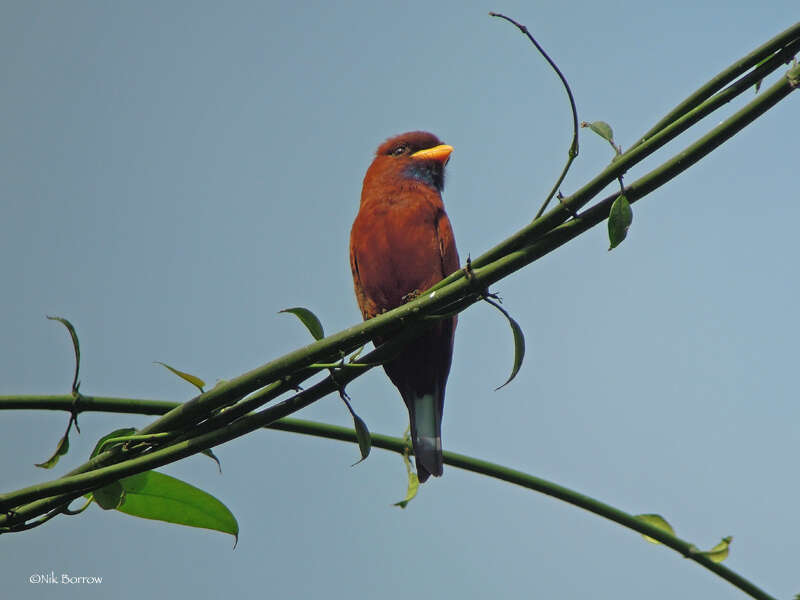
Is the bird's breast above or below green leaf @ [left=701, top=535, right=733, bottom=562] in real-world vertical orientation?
above

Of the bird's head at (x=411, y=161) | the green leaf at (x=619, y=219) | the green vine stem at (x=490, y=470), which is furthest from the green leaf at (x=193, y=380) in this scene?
the bird's head at (x=411, y=161)

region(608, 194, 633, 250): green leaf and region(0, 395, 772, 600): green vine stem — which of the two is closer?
region(608, 194, 633, 250): green leaf

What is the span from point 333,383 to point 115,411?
1.54ft

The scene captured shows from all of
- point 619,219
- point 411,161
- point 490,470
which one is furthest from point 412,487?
point 411,161

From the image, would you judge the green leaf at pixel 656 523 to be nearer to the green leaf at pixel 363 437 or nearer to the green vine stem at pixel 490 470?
the green vine stem at pixel 490 470

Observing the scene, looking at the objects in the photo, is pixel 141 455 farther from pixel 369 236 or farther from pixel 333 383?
pixel 369 236

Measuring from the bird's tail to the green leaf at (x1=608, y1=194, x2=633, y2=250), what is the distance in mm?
1082

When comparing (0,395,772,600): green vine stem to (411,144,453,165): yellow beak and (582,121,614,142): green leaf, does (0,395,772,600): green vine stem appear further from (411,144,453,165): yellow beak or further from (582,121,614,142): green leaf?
(411,144,453,165): yellow beak

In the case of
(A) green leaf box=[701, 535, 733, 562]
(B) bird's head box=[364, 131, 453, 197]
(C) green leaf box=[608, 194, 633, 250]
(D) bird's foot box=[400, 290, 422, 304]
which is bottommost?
(A) green leaf box=[701, 535, 733, 562]

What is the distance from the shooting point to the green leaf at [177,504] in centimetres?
199

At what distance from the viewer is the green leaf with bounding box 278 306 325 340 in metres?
1.81

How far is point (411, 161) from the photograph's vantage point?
4008 millimetres

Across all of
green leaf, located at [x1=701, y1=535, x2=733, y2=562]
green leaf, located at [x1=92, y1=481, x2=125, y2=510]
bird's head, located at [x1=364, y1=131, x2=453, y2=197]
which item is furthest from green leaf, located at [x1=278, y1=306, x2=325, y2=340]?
bird's head, located at [x1=364, y1=131, x2=453, y2=197]

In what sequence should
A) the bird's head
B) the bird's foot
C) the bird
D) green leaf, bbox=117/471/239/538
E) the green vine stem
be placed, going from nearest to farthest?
1. the green vine stem
2. green leaf, bbox=117/471/239/538
3. the bird's foot
4. the bird
5. the bird's head
